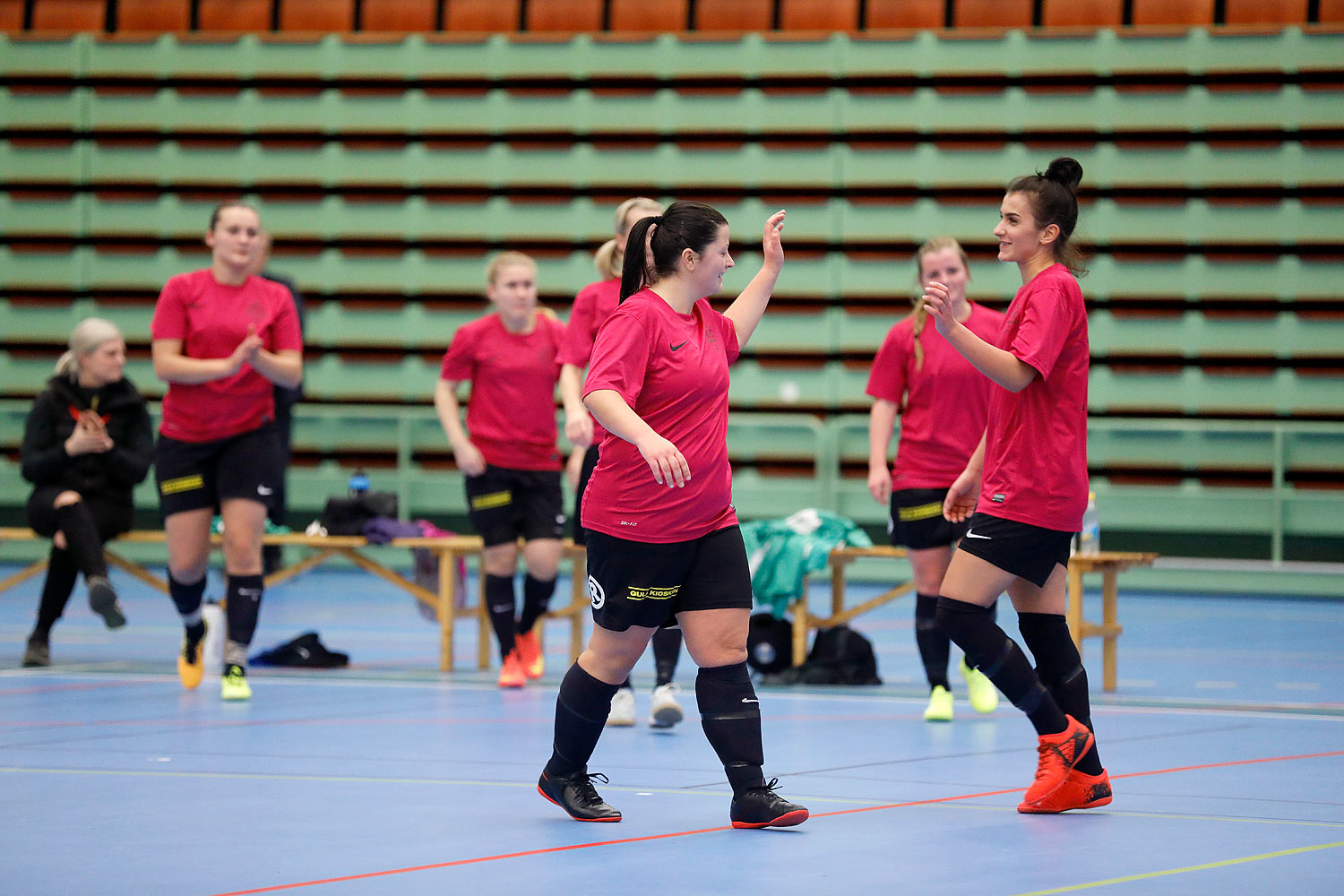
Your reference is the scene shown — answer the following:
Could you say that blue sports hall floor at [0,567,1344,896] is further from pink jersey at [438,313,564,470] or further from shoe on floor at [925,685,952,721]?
pink jersey at [438,313,564,470]

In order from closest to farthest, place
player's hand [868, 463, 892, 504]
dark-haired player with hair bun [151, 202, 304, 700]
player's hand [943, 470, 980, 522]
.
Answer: player's hand [943, 470, 980, 522] → player's hand [868, 463, 892, 504] → dark-haired player with hair bun [151, 202, 304, 700]

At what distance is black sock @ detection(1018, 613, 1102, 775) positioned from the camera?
4.13 m

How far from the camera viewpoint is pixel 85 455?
7516 millimetres

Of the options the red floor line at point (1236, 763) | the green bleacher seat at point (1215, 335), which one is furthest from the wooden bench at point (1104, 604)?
the green bleacher seat at point (1215, 335)

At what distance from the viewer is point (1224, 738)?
17.3 feet

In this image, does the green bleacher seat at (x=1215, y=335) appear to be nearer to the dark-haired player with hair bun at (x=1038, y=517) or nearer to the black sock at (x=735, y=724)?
the dark-haired player with hair bun at (x=1038, y=517)

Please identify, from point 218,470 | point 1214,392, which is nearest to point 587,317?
point 218,470

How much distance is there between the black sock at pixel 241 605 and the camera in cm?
624

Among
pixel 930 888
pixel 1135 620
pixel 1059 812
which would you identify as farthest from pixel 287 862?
pixel 1135 620

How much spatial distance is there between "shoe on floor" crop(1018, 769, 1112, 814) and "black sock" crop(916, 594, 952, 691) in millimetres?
1740

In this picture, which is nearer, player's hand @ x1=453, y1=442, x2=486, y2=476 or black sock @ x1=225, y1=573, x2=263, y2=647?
black sock @ x1=225, y1=573, x2=263, y2=647

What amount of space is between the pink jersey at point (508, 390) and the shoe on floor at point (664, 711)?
1397 millimetres

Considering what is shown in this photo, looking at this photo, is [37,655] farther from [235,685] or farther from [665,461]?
[665,461]

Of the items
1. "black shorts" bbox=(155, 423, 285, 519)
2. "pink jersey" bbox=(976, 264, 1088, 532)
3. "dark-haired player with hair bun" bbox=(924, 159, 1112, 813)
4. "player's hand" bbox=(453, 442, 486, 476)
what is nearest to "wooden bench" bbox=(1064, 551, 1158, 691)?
"player's hand" bbox=(453, 442, 486, 476)
